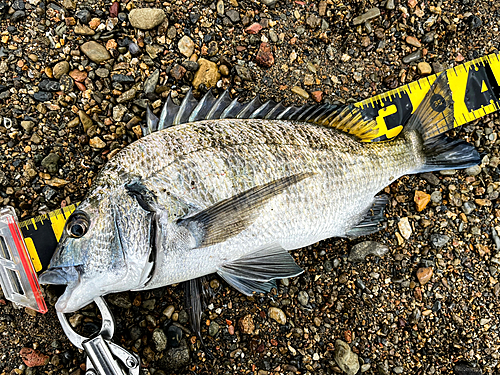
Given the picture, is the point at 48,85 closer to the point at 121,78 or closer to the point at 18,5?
the point at 121,78

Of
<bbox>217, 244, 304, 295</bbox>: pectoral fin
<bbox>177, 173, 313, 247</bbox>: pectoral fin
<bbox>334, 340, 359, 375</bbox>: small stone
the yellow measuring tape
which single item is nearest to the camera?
<bbox>177, 173, 313, 247</bbox>: pectoral fin

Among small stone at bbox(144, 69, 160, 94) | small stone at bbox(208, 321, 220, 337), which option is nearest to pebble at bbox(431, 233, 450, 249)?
small stone at bbox(208, 321, 220, 337)

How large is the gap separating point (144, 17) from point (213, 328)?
7.30 feet

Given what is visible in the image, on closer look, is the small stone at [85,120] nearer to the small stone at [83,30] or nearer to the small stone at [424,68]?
the small stone at [83,30]

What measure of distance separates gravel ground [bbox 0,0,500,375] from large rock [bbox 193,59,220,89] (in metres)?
0.01

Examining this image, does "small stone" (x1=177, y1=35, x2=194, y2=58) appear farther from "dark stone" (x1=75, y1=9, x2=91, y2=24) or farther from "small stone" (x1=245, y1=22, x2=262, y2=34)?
"dark stone" (x1=75, y1=9, x2=91, y2=24)

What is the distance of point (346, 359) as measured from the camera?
2.52 meters

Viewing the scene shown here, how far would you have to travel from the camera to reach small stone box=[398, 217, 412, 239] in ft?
9.04

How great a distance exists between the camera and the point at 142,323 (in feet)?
8.27

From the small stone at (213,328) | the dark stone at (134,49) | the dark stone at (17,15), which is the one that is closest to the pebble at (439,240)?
the small stone at (213,328)

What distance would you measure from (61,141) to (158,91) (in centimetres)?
76

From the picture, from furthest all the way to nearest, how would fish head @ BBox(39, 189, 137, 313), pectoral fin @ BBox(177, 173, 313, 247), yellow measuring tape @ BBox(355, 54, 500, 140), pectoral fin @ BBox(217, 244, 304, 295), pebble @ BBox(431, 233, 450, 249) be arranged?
yellow measuring tape @ BBox(355, 54, 500, 140), pebble @ BBox(431, 233, 450, 249), pectoral fin @ BBox(217, 244, 304, 295), pectoral fin @ BBox(177, 173, 313, 247), fish head @ BBox(39, 189, 137, 313)

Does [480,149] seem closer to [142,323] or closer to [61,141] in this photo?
[142,323]

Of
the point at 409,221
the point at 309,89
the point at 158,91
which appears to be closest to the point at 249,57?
the point at 309,89
